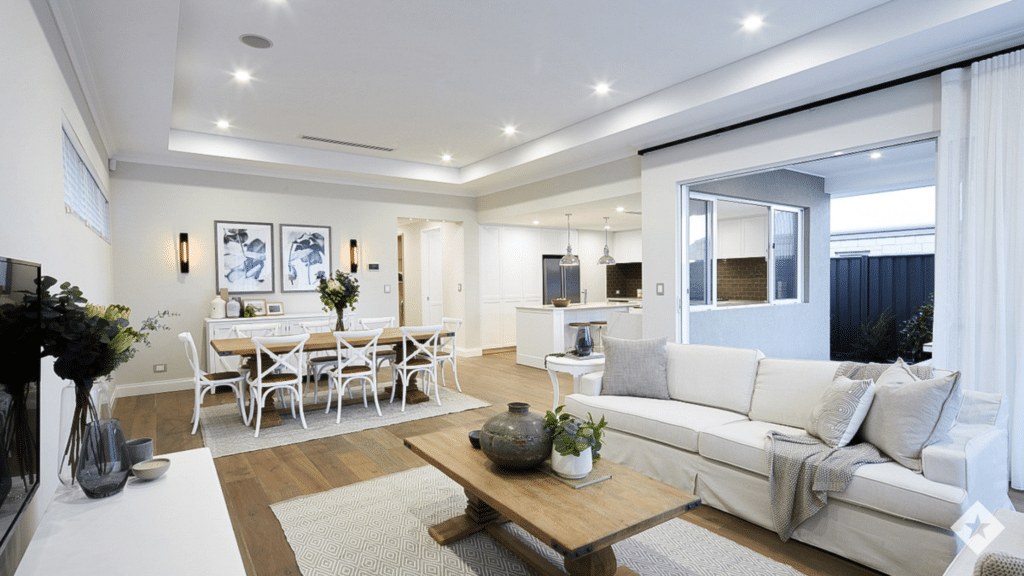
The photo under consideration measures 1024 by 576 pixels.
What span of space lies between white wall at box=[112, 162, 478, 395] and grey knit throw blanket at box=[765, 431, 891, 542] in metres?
5.85

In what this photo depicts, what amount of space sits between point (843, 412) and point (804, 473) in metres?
0.37

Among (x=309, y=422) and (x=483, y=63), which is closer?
(x=483, y=63)

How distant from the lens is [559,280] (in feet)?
32.4

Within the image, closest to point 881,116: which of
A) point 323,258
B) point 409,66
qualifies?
point 409,66

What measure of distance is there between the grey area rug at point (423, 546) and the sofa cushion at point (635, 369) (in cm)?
103

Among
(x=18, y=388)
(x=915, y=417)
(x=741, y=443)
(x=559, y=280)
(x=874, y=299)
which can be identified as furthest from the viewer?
(x=559, y=280)

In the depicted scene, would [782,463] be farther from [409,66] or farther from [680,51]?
[409,66]

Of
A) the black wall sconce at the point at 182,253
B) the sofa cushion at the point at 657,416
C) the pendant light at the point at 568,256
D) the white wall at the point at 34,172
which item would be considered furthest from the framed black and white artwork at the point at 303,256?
the sofa cushion at the point at 657,416

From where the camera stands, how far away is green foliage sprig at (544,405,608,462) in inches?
84.4

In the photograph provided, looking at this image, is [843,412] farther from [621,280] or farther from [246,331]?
[621,280]

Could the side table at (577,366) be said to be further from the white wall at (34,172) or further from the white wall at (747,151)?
the white wall at (34,172)

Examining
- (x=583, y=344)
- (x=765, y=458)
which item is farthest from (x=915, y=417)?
(x=583, y=344)

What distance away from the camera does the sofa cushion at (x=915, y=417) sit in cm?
225

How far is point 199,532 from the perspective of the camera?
1.42 meters
